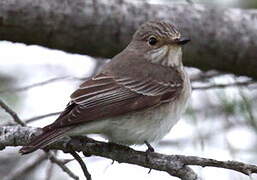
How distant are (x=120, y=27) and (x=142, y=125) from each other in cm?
146

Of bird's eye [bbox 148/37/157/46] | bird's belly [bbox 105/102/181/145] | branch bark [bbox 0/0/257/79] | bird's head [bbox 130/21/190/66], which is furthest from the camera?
branch bark [bbox 0/0/257/79]

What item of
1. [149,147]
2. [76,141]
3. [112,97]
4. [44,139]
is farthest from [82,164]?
[112,97]

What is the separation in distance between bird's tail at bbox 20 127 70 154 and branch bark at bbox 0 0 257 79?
64.2 inches

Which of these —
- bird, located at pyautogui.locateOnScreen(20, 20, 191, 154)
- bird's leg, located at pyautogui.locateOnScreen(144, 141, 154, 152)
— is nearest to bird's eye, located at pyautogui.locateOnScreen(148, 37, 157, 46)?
bird, located at pyautogui.locateOnScreen(20, 20, 191, 154)

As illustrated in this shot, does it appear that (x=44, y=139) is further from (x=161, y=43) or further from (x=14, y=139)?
(x=161, y=43)

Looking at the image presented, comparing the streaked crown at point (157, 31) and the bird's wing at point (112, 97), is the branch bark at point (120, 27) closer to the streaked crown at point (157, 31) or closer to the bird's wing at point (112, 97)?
the streaked crown at point (157, 31)

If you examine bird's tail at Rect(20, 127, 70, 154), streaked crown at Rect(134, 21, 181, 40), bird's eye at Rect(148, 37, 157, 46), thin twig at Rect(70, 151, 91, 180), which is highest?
streaked crown at Rect(134, 21, 181, 40)

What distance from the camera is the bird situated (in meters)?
4.40

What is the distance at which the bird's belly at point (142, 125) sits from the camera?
4574mm

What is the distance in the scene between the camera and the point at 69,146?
4418 millimetres

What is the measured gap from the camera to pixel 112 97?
471cm

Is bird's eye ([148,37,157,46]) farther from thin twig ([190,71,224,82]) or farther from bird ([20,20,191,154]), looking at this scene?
thin twig ([190,71,224,82])

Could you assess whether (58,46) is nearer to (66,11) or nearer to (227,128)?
(66,11)

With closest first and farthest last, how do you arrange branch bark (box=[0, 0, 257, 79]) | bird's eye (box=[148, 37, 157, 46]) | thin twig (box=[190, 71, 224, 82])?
Result: bird's eye (box=[148, 37, 157, 46]), branch bark (box=[0, 0, 257, 79]), thin twig (box=[190, 71, 224, 82])
